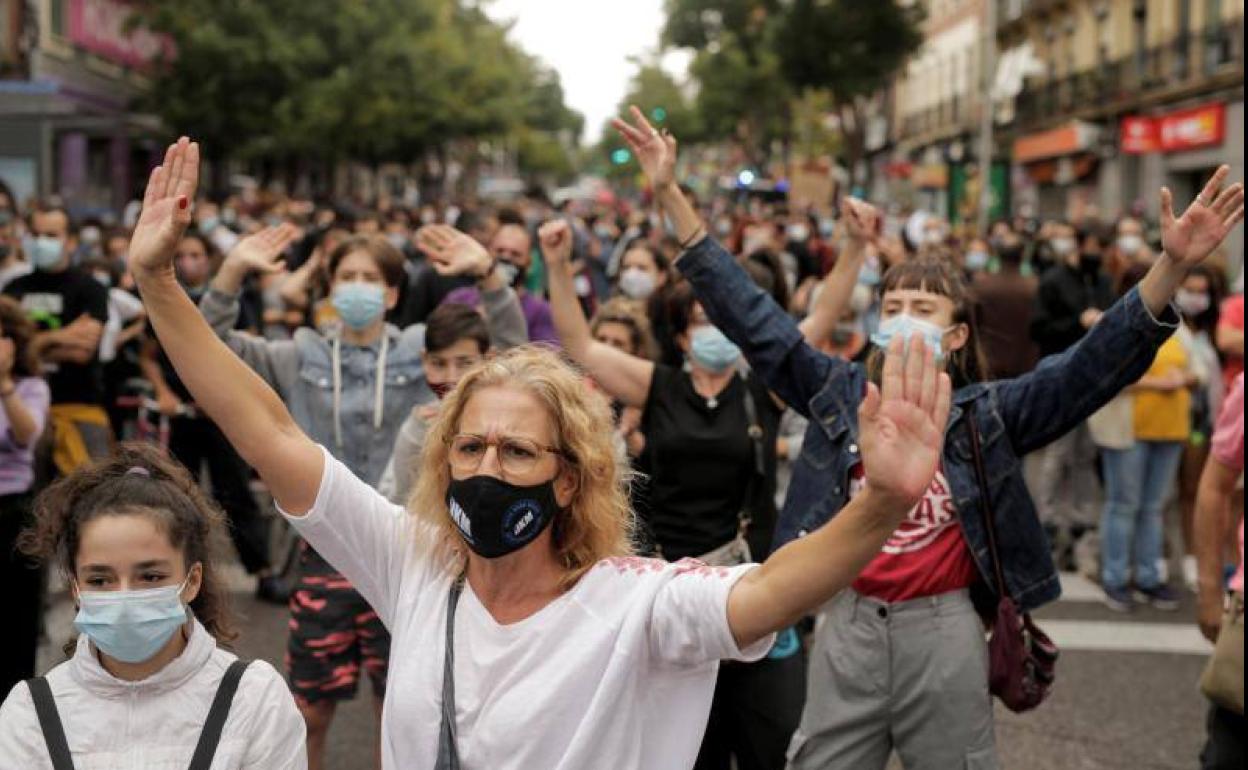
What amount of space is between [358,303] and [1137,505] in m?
4.95

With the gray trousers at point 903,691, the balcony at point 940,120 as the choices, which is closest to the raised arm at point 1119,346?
the gray trousers at point 903,691

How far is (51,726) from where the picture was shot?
293 cm

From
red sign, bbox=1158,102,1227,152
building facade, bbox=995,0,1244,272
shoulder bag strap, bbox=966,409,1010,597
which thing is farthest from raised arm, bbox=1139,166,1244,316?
red sign, bbox=1158,102,1227,152

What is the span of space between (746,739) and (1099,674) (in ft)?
10.6

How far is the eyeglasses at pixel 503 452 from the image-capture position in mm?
2898

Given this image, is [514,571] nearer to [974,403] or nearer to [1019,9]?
[974,403]

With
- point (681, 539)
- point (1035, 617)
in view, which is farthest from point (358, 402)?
point (1035, 617)

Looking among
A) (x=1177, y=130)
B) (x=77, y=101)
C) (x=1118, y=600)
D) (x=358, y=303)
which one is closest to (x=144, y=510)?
(x=358, y=303)

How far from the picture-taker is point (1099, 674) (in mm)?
7457

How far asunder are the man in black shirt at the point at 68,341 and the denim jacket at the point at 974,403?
4426 mm

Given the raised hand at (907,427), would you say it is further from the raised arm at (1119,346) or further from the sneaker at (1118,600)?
the sneaker at (1118,600)

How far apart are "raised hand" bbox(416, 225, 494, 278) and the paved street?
1.52 m

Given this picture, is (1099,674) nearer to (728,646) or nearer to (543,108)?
(728,646)

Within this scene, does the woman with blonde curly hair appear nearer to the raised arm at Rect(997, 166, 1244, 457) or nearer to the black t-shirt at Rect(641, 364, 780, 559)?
the raised arm at Rect(997, 166, 1244, 457)
